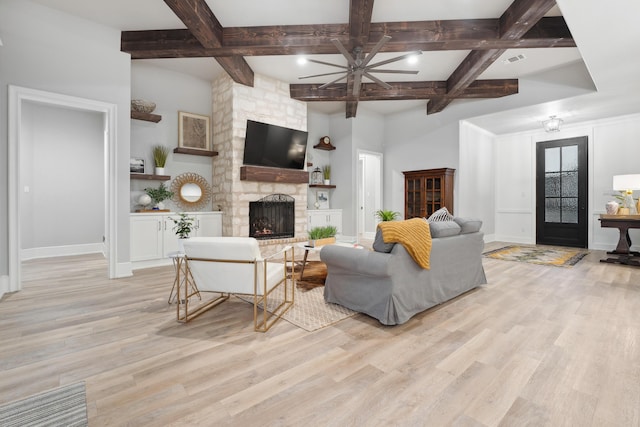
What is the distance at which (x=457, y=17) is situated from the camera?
12.2 feet

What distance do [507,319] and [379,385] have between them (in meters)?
1.59

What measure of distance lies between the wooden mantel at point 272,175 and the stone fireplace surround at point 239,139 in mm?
27

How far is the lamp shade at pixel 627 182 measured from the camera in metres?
4.81

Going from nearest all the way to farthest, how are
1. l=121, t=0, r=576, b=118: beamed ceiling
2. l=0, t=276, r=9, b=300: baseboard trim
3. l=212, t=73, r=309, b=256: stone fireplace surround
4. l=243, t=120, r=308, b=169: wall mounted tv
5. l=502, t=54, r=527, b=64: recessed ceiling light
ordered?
l=0, t=276, r=9, b=300: baseboard trim < l=121, t=0, r=576, b=118: beamed ceiling < l=502, t=54, r=527, b=64: recessed ceiling light < l=212, t=73, r=309, b=256: stone fireplace surround < l=243, t=120, r=308, b=169: wall mounted tv

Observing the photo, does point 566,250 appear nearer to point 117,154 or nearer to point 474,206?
point 474,206

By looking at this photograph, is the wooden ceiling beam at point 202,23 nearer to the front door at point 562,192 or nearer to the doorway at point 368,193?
the doorway at point 368,193

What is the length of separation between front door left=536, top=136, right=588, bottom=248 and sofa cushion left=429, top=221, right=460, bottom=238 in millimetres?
Answer: 5357

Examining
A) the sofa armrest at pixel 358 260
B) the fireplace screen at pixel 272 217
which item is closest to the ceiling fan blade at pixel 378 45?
the sofa armrest at pixel 358 260

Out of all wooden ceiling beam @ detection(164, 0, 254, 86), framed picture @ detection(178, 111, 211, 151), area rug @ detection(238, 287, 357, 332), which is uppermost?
wooden ceiling beam @ detection(164, 0, 254, 86)

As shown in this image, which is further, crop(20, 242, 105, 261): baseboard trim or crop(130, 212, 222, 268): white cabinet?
crop(20, 242, 105, 261): baseboard trim

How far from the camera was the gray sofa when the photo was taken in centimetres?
244

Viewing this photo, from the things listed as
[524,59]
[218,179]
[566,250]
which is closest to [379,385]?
[218,179]

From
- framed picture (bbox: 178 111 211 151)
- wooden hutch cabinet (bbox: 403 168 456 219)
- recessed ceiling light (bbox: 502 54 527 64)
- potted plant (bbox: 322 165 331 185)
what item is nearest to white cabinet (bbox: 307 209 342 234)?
potted plant (bbox: 322 165 331 185)

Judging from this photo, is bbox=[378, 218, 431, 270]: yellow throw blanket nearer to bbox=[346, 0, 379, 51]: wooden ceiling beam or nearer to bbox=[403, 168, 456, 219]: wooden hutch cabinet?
bbox=[346, 0, 379, 51]: wooden ceiling beam
